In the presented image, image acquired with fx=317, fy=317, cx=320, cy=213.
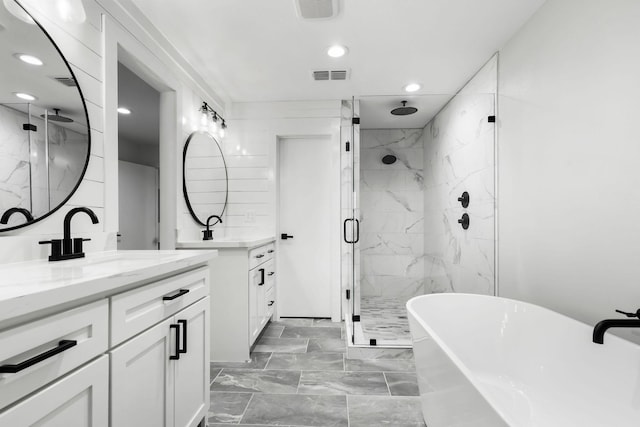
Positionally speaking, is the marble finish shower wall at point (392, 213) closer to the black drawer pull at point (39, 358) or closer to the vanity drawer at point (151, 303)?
the vanity drawer at point (151, 303)

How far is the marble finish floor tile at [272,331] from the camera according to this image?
3111 mm

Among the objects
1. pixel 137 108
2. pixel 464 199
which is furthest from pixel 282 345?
pixel 137 108

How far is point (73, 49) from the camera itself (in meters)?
1.53

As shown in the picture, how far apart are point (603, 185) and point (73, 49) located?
2618 mm

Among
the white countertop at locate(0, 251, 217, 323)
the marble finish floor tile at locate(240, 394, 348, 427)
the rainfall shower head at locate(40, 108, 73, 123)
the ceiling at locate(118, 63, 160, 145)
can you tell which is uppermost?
the ceiling at locate(118, 63, 160, 145)

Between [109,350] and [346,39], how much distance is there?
2314 millimetres

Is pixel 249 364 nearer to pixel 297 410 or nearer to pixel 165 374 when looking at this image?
pixel 297 410

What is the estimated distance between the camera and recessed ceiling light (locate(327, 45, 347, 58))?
2.42 meters

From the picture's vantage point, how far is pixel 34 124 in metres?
1.31

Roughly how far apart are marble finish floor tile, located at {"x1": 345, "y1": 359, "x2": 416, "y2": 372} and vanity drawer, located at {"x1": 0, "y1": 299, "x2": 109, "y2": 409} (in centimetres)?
192

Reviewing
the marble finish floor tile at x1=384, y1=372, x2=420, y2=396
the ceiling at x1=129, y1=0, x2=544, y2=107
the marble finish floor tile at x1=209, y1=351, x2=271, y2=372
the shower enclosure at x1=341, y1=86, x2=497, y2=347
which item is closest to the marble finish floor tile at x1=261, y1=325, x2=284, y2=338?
the marble finish floor tile at x1=209, y1=351, x2=271, y2=372

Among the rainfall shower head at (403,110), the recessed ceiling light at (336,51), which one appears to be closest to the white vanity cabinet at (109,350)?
the recessed ceiling light at (336,51)

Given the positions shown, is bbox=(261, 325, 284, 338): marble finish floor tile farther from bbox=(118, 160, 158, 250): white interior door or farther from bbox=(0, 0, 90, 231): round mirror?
bbox=(118, 160, 158, 250): white interior door

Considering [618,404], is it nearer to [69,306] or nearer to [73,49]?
[69,306]
